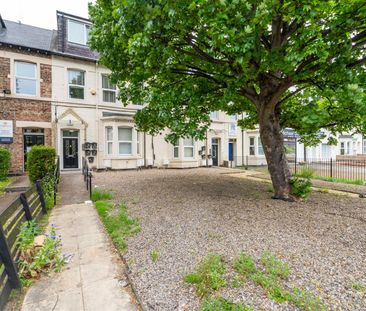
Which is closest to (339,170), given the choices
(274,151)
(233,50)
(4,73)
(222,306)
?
(274,151)

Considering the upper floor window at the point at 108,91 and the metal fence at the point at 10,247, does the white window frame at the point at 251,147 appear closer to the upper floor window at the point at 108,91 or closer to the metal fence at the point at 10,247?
the upper floor window at the point at 108,91

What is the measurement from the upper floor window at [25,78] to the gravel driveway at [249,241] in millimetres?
9340

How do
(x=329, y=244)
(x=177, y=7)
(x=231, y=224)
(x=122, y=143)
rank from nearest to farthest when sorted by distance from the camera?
(x=329, y=244), (x=177, y=7), (x=231, y=224), (x=122, y=143)

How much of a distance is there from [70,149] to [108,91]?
428cm

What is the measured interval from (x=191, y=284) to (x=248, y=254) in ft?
3.57

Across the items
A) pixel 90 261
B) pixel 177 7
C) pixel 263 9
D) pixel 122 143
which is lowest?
pixel 90 261

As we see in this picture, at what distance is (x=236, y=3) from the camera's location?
149 inches

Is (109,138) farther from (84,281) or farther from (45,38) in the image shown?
(84,281)

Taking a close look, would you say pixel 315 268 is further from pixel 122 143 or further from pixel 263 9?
pixel 122 143

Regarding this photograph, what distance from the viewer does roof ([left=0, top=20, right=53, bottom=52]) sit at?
39.4ft

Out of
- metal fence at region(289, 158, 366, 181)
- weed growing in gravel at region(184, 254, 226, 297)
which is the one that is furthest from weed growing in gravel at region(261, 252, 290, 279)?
metal fence at region(289, 158, 366, 181)

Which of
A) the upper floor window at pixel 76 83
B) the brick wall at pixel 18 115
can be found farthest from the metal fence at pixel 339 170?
the brick wall at pixel 18 115

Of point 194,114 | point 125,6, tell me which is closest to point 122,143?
point 194,114

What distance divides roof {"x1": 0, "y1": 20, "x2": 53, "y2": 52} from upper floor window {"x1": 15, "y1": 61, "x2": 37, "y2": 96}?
98 cm
